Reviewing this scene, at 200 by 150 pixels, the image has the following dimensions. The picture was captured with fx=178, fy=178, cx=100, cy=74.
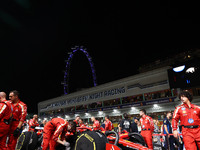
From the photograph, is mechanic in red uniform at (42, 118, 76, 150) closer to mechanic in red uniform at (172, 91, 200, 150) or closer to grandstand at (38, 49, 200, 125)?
mechanic in red uniform at (172, 91, 200, 150)

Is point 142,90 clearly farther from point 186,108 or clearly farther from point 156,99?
point 186,108

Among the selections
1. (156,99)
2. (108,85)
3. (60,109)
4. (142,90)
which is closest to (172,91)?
(156,99)

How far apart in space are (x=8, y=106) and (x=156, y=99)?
18.5 m

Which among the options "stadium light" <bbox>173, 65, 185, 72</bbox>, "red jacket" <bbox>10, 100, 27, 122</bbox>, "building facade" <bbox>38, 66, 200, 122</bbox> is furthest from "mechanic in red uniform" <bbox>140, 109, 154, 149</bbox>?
"building facade" <bbox>38, 66, 200, 122</bbox>

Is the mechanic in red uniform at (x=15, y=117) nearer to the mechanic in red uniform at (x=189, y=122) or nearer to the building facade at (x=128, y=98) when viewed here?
the mechanic in red uniform at (x=189, y=122)

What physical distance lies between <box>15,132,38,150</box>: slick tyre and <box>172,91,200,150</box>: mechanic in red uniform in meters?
4.63

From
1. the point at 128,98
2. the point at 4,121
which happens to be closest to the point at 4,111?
the point at 4,121

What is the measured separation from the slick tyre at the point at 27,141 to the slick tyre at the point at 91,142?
3.46 m

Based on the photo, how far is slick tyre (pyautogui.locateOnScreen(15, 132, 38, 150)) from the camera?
5867 millimetres

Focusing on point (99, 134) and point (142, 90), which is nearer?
point (99, 134)

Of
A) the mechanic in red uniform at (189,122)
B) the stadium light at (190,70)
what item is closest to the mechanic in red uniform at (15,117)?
the mechanic in red uniform at (189,122)

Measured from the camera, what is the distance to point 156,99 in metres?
20.6

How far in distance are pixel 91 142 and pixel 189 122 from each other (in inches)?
90.5

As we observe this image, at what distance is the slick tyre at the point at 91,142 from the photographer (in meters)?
3.09
